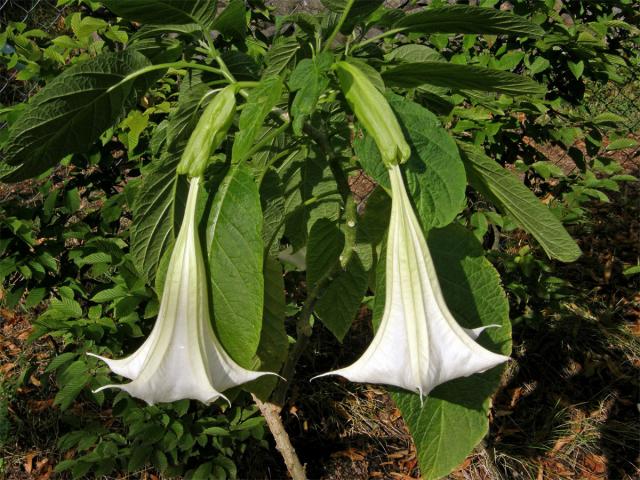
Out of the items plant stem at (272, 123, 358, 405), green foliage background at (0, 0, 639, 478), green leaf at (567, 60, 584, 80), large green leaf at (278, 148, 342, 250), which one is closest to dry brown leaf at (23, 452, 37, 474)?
green foliage background at (0, 0, 639, 478)

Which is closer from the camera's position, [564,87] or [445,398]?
[445,398]

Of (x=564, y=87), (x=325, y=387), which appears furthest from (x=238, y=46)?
(x=325, y=387)

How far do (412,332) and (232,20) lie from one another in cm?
40

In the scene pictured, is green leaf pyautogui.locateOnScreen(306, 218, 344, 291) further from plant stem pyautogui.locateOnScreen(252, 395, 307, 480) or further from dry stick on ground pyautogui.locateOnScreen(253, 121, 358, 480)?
plant stem pyautogui.locateOnScreen(252, 395, 307, 480)

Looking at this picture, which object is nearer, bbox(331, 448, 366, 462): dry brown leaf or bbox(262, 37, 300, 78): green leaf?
bbox(262, 37, 300, 78): green leaf

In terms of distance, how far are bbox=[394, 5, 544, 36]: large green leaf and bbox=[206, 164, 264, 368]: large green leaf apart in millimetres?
226

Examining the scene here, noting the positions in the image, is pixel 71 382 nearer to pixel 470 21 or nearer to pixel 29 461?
pixel 29 461

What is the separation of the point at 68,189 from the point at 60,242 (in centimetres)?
11

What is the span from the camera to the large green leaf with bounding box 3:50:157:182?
1.87ft

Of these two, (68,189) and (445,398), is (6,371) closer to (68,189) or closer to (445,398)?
(68,189)

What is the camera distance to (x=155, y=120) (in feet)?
4.84

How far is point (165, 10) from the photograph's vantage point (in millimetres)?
614

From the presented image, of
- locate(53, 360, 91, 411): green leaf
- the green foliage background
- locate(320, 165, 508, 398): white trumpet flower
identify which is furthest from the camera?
locate(53, 360, 91, 411): green leaf

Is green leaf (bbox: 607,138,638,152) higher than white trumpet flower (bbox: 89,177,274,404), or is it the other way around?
white trumpet flower (bbox: 89,177,274,404)
